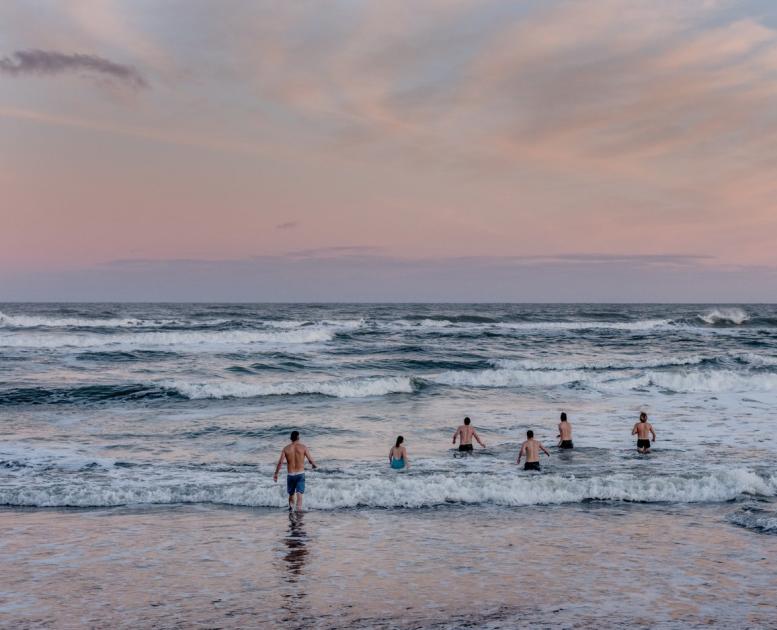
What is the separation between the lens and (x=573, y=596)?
9.73m

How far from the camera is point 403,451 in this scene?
57.8ft

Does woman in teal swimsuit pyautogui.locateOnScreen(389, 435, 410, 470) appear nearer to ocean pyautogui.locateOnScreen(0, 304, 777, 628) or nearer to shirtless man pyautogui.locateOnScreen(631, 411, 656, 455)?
ocean pyautogui.locateOnScreen(0, 304, 777, 628)

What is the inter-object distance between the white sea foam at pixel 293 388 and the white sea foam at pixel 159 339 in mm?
19548

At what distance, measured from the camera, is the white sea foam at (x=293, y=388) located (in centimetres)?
3144

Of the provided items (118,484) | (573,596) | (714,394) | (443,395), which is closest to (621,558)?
(573,596)

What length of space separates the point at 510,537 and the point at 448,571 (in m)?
2.22

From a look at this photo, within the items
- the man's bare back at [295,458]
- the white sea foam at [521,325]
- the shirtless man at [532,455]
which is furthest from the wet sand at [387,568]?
the white sea foam at [521,325]

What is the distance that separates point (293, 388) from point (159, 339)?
26.2m

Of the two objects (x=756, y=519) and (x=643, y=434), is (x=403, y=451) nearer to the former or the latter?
(x=643, y=434)

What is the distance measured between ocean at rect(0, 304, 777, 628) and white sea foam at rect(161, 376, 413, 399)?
0.43 feet

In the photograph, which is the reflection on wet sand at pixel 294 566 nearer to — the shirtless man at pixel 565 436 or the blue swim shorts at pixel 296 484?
Result: the blue swim shorts at pixel 296 484

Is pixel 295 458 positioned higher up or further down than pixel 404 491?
higher up

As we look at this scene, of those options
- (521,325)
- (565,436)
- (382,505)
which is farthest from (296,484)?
(521,325)

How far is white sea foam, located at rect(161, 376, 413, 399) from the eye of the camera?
1238 inches
